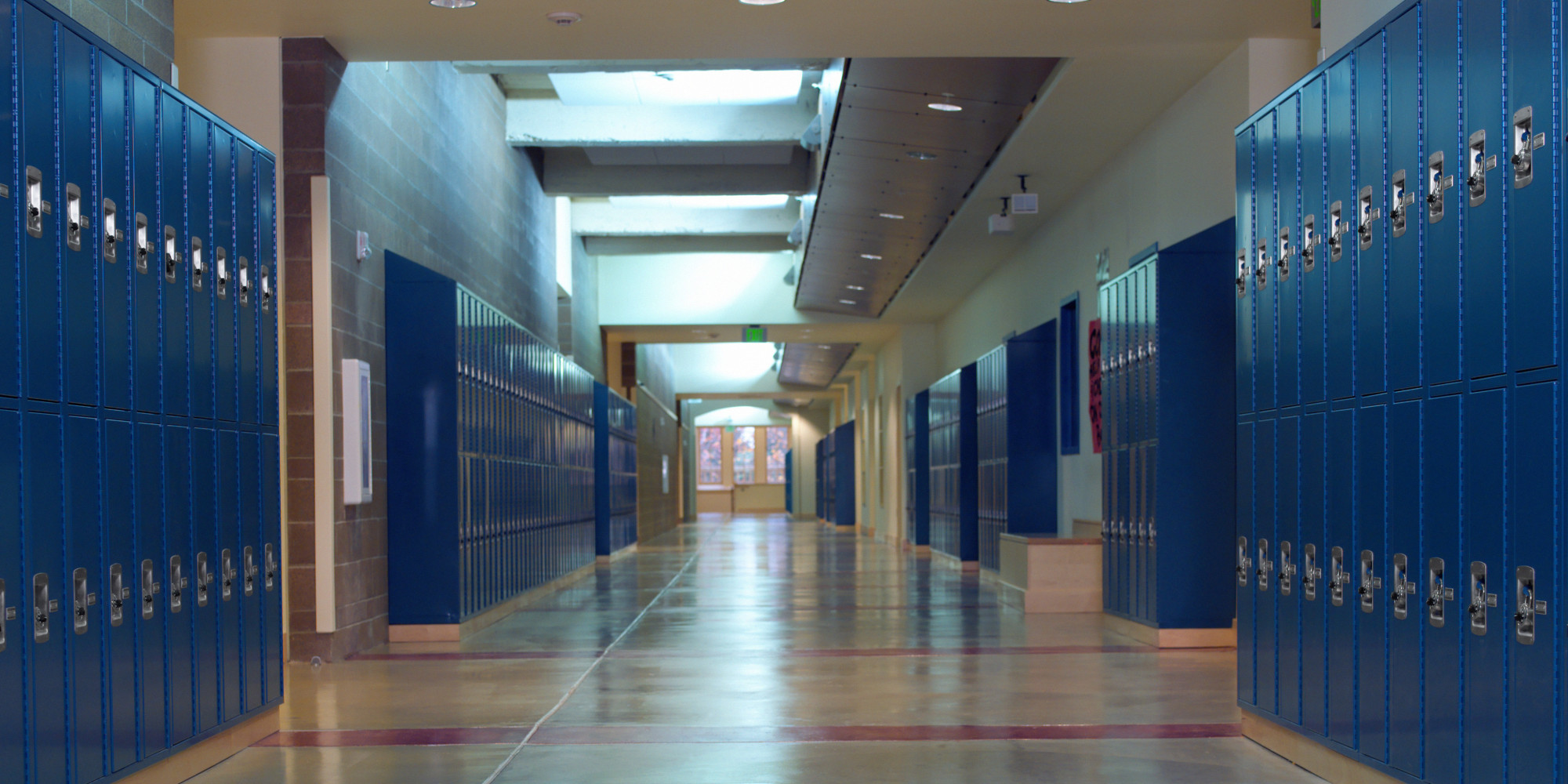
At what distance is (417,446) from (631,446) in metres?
13.6

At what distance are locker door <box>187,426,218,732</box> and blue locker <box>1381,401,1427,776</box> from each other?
4155mm

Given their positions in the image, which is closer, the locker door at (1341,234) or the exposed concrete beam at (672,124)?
the locker door at (1341,234)

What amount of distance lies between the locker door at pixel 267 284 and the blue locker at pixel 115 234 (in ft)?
3.61

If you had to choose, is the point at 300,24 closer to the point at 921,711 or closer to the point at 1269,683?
the point at 921,711

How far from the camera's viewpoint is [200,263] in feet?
15.8

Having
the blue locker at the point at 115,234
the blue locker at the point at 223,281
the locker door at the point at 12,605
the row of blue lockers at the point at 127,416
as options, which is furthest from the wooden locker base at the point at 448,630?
the locker door at the point at 12,605

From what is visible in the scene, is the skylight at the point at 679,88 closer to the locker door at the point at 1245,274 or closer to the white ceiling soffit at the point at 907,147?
the white ceiling soffit at the point at 907,147

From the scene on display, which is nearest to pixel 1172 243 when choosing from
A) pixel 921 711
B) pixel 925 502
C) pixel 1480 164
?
pixel 921 711

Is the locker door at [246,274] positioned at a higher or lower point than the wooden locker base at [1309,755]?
higher

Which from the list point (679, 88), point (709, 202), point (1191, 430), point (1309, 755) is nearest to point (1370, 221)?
point (1309, 755)

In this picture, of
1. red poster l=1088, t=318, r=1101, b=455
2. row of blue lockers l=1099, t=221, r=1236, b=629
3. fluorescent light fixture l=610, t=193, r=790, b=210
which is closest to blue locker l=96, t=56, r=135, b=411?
row of blue lockers l=1099, t=221, r=1236, b=629

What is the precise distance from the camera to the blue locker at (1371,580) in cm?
408

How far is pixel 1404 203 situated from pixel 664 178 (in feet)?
42.3

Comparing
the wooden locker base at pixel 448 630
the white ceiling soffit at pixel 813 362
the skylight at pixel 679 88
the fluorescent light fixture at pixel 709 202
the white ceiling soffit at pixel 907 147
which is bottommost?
the wooden locker base at pixel 448 630
